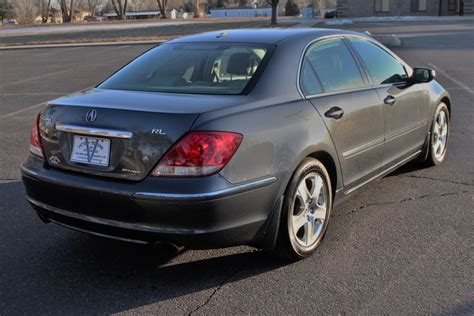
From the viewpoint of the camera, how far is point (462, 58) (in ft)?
53.6

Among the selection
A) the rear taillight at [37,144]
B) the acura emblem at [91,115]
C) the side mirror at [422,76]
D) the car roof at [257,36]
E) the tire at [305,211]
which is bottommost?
the tire at [305,211]

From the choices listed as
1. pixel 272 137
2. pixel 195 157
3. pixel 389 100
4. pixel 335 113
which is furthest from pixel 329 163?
pixel 195 157

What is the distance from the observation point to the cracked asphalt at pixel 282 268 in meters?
3.17

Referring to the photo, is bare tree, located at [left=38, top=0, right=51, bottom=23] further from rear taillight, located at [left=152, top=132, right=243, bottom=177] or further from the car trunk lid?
rear taillight, located at [left=152, top=132, right=243, bottom=177]

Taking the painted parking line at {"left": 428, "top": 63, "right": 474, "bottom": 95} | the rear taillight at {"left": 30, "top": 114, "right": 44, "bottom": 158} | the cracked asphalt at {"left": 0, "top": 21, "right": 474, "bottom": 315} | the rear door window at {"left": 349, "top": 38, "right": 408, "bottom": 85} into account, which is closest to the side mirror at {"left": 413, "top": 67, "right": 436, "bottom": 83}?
the rear door window at {"left": 349, "top": 38, "right": 408, "bottom": 85}

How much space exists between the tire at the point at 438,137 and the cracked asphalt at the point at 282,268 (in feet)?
1.41

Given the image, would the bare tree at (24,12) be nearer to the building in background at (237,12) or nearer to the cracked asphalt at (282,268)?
the building in background at (237,12)

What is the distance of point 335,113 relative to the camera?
392 centimetres

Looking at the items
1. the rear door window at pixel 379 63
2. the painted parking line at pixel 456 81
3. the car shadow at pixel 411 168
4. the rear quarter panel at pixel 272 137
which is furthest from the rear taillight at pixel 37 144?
the painted parking line at pixel 456 81

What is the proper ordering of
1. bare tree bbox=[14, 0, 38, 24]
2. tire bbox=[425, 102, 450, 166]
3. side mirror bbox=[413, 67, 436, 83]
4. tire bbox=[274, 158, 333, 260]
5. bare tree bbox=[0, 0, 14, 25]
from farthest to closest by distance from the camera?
bare tree bbox=[14, 0, 38, 24]
bare tree bbox=[0, 0, 14, 25]
tire bbox=[425, 102, 450, 166]
side mirror bbox=[413, 67, 436, 83]
tire bbox=[274, 158, 333, 260]

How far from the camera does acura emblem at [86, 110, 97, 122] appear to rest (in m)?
3.28

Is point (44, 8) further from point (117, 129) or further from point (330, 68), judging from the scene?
point (117, 129)

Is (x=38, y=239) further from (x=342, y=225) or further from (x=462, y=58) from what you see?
(x=462, y=58)

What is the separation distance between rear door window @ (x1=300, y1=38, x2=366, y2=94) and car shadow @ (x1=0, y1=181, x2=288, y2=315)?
1.33m
